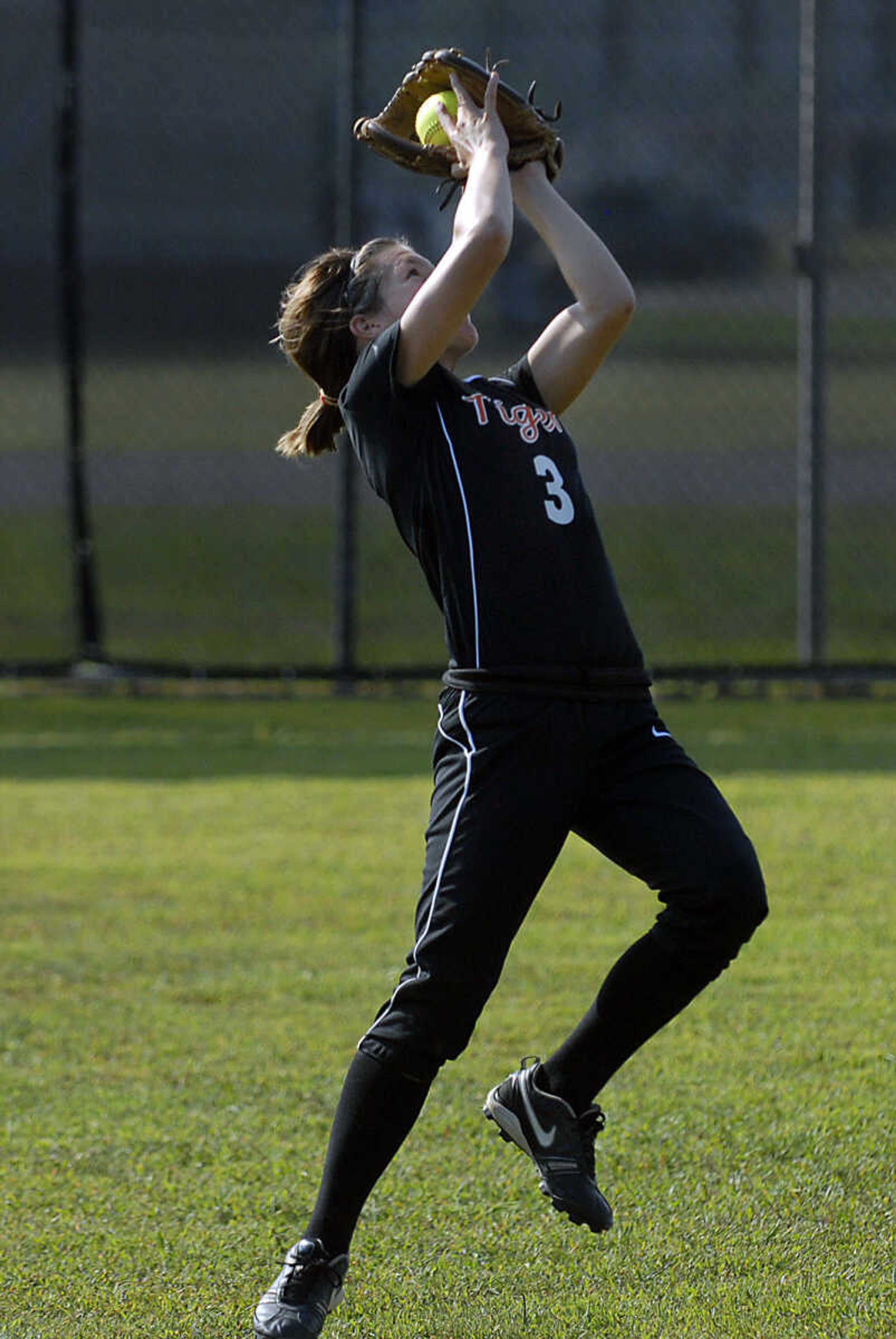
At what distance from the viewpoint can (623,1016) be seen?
3.04m

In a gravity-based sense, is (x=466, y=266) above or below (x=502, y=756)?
above

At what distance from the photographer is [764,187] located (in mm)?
9445

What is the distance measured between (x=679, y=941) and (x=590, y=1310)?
1.86ft

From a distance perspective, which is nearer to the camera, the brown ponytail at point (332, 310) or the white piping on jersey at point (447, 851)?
the white piping on jersey at point (447, 851)

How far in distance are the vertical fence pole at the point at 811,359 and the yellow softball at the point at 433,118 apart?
20.5 feet

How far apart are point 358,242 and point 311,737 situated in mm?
2410

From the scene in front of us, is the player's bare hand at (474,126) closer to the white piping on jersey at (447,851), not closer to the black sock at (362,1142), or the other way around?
the white piping on jersey at (447,851)

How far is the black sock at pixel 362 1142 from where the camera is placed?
276 centimetres

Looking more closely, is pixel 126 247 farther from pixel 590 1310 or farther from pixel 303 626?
pixel 590 1310

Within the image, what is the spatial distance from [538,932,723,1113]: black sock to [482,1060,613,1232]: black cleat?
29mm

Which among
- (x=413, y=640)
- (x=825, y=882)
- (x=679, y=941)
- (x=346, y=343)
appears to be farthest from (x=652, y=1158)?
(x=413, y=640)

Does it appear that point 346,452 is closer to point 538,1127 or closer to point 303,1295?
point 538,1127

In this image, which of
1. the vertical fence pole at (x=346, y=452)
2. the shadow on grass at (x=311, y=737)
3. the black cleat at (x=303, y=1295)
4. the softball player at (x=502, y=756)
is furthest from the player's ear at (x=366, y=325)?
the vertical fence pole at (x=346, y=452)

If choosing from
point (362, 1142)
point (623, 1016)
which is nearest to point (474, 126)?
point (623, 1016)
